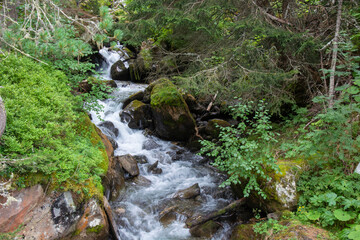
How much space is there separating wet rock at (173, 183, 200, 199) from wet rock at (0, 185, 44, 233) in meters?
3.87

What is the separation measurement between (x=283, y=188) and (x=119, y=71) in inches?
503

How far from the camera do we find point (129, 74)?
14883 millimetres

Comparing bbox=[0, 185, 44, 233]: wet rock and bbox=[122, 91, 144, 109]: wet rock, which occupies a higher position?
bbox=[122, 91, 144, 109]: wet rock

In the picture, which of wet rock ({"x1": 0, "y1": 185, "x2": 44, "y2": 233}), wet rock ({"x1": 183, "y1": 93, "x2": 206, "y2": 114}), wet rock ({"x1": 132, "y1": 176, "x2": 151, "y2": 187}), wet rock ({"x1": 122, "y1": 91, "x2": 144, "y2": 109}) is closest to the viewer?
wet rock ({"x1": 0, "y1": 185, "x2": 44, "y2": 233})

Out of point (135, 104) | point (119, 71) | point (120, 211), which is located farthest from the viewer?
point (119, 71)

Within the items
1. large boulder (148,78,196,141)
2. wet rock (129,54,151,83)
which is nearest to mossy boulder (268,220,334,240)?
large boulder (148,78,196,141)

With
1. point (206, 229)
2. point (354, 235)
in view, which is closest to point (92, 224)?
point (206, 229)

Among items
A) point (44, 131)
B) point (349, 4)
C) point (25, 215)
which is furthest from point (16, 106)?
point (349, 4)

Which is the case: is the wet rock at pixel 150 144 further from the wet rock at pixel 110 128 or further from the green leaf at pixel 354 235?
the green leaf at pixel 354 235

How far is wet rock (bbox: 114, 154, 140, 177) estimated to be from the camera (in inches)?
279

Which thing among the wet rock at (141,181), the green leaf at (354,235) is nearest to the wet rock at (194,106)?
the wet rock at (141,181)

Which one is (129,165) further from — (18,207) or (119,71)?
(119,71)

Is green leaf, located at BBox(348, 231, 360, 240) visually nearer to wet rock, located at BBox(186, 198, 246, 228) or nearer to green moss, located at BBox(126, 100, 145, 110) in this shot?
wet rock, located at BBox(186, 198, 246, 228)

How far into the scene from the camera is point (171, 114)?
9055 millimetres
